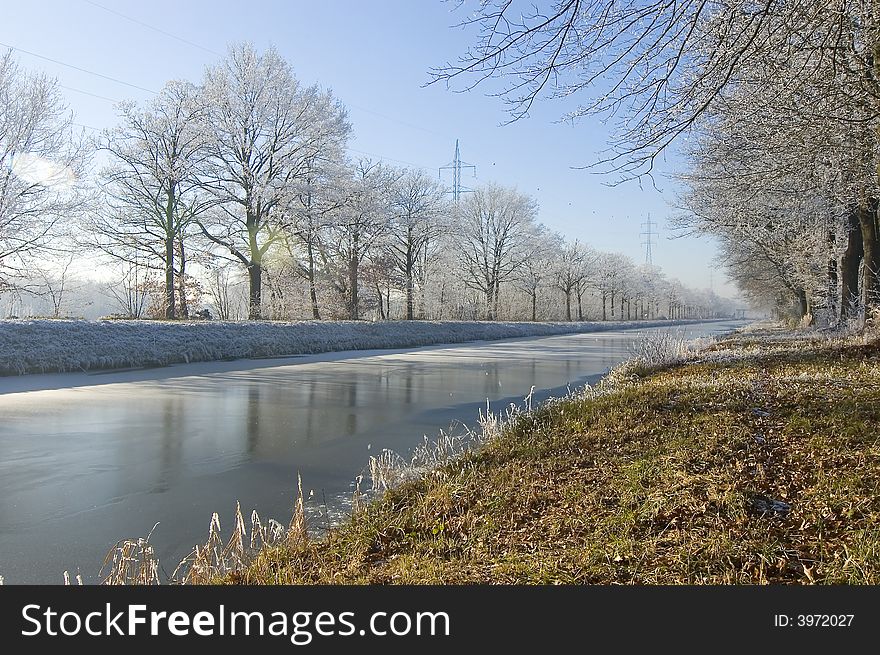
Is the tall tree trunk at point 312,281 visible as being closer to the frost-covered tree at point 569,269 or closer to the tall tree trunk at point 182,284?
the tall tree trunk at point 182,284

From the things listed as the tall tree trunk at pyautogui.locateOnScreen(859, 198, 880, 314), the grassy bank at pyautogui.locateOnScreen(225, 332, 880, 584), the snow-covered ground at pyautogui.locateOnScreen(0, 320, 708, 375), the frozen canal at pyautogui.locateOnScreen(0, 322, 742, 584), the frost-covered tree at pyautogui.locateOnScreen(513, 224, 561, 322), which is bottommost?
the frozen canal at pyautogui.locateOnScreen(0, 322, 742, 584)

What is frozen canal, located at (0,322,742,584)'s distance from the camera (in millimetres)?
3672

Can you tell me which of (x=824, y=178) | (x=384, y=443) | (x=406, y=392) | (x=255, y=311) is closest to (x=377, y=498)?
(x=384, y=443)

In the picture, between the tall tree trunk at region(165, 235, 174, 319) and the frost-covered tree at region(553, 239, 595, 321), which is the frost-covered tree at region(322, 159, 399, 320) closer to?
the tall tree trunk at region(165, 235, 174, 319)

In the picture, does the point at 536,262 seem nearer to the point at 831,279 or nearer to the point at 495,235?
the point at 495,235

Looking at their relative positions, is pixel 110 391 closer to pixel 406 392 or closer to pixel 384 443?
pixel 406 392

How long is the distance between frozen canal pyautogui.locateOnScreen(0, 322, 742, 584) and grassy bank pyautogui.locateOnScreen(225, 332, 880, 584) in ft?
3.37

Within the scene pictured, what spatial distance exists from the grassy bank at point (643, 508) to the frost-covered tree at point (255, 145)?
1975 centimetres

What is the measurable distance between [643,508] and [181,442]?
195 inches

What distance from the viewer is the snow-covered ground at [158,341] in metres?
11.7

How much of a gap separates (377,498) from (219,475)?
1673 mm

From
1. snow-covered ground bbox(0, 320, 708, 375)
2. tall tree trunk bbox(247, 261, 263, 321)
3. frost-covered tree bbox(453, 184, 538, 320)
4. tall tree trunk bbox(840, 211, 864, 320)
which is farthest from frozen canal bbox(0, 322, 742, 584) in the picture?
→ frost-covered tree bbox(453, 184, 538, 320)

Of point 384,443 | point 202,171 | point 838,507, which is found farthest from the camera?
point 202,171

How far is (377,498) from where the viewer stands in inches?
162
